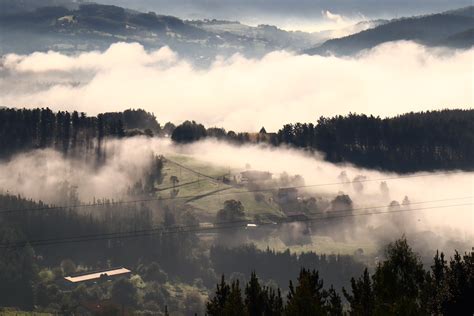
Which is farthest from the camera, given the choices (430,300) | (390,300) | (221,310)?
(221,310)

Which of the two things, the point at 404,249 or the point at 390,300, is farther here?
the point at 404,249

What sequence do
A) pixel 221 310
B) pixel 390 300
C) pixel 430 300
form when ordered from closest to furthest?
pixel 390 300 < pixel 430 300 < pixel 221 310

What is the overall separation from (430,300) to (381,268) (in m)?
12.8

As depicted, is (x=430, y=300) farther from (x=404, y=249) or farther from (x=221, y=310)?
(x=221, y=310)

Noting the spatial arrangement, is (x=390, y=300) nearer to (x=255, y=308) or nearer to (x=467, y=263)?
(x=467, y=263)

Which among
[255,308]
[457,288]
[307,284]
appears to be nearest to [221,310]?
[255,308]

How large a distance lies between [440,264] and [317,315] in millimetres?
35731

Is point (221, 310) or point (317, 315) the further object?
point (221, 310)

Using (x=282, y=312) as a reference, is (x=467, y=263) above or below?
above

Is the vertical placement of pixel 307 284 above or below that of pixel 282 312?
above

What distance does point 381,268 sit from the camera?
440 ft

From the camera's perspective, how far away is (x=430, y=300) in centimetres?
13800

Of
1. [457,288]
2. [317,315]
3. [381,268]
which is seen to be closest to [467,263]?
[457,288]

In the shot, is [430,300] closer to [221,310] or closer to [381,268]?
[381,268]
